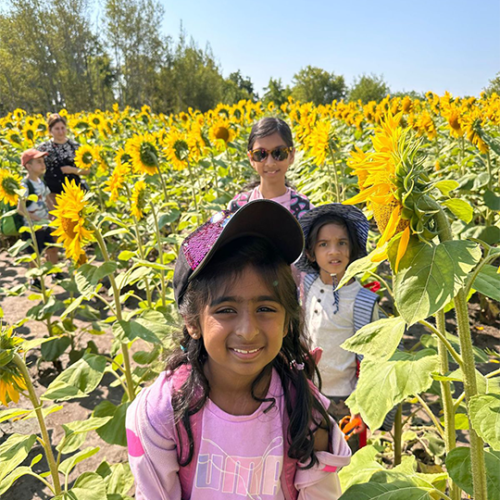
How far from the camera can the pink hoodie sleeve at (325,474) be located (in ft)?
3.97

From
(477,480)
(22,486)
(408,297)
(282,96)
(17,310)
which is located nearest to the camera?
(408,297)

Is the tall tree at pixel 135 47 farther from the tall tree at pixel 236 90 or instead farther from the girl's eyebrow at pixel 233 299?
the girl's eyebrow at pixel 233 299

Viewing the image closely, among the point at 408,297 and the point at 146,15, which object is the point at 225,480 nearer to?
the point at 408,297

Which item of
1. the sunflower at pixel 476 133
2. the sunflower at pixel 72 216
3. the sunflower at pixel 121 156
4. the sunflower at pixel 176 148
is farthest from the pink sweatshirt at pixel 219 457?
the sunflower at pixel 176 148

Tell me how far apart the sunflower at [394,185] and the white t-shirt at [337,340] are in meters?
1.33

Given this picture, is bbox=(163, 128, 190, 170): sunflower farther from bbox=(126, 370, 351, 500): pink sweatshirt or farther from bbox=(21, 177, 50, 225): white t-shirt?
bbox=(126, 370, 351, 500): pink sweatshirt

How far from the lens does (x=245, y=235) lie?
3.98ft

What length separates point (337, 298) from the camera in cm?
228

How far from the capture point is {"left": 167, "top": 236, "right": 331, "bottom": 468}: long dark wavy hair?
3.87 feet

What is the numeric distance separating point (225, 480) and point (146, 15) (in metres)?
34.1

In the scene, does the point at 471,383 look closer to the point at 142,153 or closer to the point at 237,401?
the point at 237,401

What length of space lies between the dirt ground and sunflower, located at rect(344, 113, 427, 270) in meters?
2.44

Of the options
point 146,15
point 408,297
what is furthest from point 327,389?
point 146,15

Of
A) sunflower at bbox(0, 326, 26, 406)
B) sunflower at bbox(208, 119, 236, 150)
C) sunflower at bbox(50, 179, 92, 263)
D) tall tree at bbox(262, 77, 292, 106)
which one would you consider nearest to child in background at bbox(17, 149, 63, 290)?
sunflower at bbox(208, 119, 236, 150)
